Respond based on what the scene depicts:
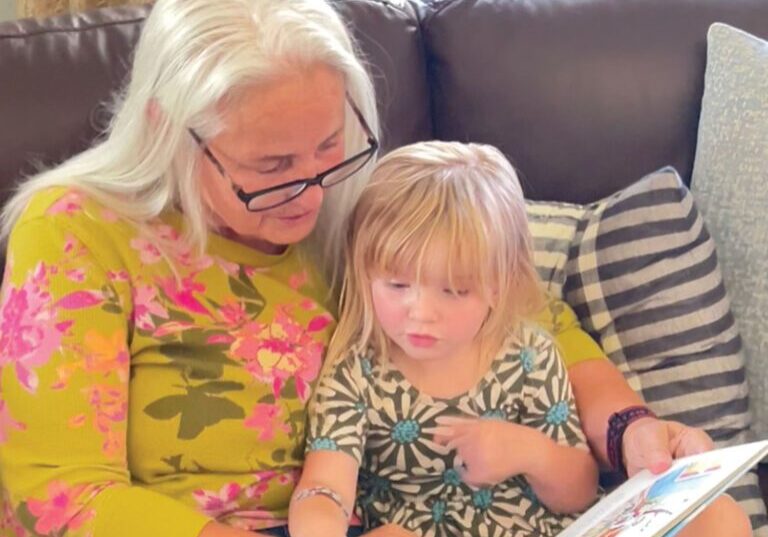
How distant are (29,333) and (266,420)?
0.29m

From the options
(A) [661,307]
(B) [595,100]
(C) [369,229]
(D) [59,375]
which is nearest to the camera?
(D) [59,375]

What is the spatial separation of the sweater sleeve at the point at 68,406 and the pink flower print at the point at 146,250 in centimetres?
5

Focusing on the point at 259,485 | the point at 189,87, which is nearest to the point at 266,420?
the point at 259,485

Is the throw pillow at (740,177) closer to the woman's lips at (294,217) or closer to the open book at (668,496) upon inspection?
the open book at (668,496)

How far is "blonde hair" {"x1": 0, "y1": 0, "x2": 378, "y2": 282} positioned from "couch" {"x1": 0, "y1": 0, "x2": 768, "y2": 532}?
1.33 ft

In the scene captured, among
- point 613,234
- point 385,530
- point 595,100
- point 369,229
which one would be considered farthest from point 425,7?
point 385,530

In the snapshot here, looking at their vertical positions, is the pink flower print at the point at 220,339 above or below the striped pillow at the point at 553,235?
above

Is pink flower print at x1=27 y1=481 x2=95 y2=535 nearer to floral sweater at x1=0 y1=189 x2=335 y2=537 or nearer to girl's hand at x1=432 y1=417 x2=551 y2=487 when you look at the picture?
floral sweater at x1=0 y1=189 x2=335 y2=537

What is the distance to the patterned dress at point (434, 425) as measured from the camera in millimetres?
1372

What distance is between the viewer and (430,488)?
1.40 m

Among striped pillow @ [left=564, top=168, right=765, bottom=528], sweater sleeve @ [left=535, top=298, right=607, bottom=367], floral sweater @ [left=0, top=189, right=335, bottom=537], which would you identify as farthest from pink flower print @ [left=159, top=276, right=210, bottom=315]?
striped pillow @ [left=564, top=168, right=765, bottom=528]

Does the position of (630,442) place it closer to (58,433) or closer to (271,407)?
(271,407)

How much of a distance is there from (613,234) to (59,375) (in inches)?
32.3

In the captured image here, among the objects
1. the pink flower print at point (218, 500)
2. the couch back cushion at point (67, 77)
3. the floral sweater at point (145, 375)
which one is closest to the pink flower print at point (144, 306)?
the floral sweater at point (145, 375)
